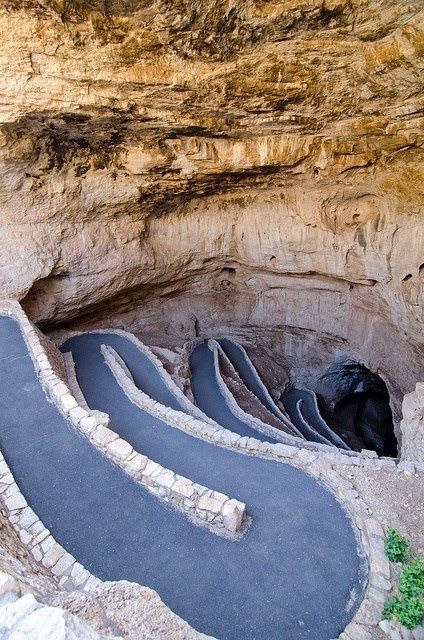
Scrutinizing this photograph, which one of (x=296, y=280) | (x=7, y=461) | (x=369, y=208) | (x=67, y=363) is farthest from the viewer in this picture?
(x=296, y=280)

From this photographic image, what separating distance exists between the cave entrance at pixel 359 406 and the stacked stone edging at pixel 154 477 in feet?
40.9

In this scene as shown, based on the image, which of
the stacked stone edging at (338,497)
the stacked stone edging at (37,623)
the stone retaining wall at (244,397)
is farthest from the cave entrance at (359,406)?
the stacked stone edging at (37,623)

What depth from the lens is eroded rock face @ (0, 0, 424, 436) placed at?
6734mm

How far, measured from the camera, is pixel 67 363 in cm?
1155

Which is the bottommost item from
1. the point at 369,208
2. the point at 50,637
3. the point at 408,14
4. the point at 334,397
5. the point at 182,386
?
the point at 334,397

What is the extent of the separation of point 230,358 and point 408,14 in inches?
524

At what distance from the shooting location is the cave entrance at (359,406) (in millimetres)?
17734

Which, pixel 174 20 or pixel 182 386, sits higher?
pixel 174 20

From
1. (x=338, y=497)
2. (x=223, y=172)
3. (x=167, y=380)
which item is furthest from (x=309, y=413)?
(x=223, y=172)

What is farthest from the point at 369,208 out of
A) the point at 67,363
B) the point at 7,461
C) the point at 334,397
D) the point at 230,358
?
the point at 7,461

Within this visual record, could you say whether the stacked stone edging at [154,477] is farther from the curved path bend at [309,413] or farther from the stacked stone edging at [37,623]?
the curved path bend at [309,413]

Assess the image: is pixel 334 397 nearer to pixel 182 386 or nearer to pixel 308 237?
pixel 308 237

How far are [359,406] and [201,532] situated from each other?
55.8 ft

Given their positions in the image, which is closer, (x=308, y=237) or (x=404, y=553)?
(x=404, y=553)
